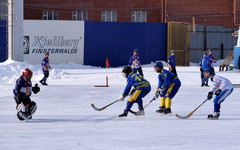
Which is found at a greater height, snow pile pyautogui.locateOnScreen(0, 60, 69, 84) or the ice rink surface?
snow pile pyautogui.locateOnScreen(0, 60, 69, 84)

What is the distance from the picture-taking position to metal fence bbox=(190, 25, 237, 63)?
140 feet

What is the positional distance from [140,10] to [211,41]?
8.37 meters

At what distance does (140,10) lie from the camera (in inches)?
1908

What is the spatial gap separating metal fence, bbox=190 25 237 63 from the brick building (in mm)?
3051

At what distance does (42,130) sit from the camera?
933 cm

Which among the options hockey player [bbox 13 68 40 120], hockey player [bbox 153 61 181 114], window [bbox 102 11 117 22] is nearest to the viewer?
hockey player [bbox 13 68 40 120]

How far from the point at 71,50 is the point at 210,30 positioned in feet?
45.0

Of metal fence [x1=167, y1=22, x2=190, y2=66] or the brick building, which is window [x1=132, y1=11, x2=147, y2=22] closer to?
the brick building

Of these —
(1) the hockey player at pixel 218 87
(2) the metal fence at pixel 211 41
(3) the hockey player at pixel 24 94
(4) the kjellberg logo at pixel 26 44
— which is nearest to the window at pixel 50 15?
(2) the metal fence at pixel 211 41

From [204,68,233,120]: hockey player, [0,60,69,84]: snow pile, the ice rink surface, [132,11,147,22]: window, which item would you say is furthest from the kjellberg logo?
[204,68,233,120]: hockey player

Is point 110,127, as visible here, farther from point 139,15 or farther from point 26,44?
point 139,15

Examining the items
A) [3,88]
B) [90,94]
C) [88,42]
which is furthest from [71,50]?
[90,94]

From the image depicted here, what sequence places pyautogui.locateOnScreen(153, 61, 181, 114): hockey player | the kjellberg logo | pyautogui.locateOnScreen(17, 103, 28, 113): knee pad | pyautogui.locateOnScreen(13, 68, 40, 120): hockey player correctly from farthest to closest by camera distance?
the kjellberg logo < pyautogui.locateOnScreen(153, 61, 181, 114): hockey player < pyautogui.locateOnScreen(17, 103, 28, 113): knee pad < pyautogui.locateOnScreen(13, 68, 40, 120): hockey player

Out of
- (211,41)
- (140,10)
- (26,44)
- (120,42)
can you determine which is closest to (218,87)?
(26,44)
